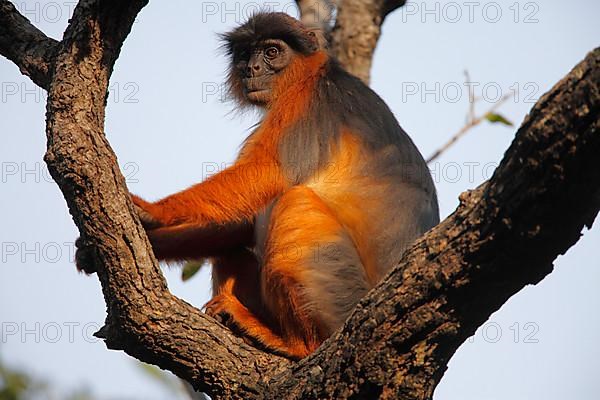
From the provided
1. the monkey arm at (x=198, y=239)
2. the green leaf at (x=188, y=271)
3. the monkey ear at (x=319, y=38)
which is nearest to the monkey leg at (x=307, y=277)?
the monkey arm at (x=198, y=239)

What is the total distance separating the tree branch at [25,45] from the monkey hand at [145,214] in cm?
130

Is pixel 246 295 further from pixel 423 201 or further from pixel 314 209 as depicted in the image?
pixel 423 201

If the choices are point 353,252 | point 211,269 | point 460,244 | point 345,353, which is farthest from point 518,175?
point 211,269

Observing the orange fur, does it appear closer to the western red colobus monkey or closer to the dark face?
the western red colobus monkey

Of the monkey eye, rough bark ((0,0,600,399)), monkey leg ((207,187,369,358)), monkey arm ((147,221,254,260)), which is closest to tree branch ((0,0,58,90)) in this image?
rough bark ((0,0,600,399))

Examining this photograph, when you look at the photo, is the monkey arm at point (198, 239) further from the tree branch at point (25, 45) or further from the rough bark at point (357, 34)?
the rough bark at point (357, 34)

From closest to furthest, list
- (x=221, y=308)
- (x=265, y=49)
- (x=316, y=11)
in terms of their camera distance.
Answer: (x=221, y=308)
(x=265, y=49)
(x=316, y=11)

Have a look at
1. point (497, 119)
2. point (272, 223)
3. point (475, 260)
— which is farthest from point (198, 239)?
point (497, 119)

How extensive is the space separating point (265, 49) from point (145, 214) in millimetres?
2910

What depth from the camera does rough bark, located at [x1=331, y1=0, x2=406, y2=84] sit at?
428 inches

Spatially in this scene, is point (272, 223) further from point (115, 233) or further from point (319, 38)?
point (319, 38)

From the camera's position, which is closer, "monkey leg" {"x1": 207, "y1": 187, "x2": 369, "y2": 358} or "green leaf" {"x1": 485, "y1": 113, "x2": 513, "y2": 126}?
"monkey leg" {"x1": 207, "y1": 187, "x2": 369, "y2": 358}

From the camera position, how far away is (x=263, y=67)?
8938mm

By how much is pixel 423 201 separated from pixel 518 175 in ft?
11.1
